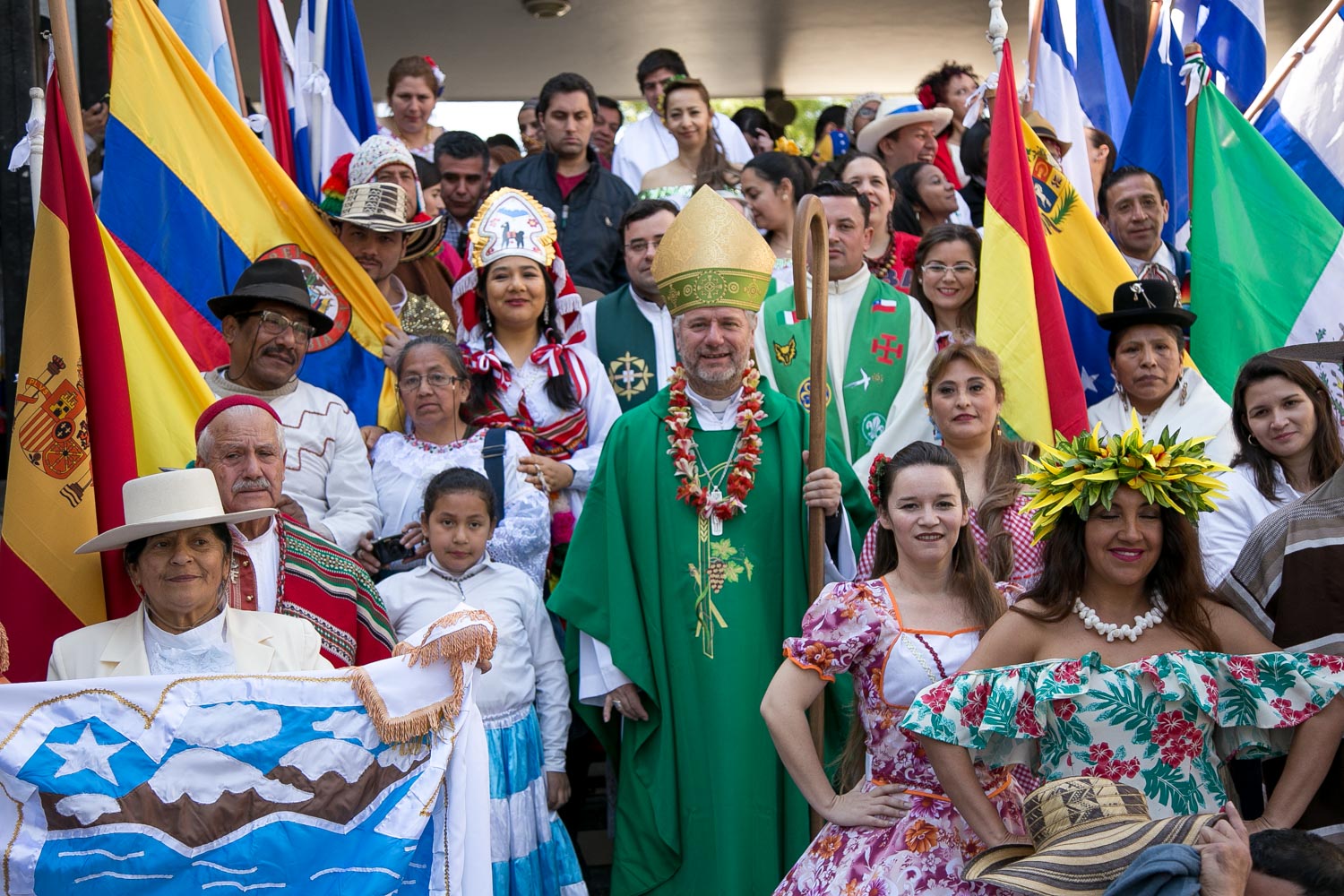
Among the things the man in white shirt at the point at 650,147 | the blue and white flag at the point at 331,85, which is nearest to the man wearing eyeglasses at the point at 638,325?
the blue and white flag at the point at 331,85

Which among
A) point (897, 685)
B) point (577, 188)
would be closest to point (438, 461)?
point (897, 685)

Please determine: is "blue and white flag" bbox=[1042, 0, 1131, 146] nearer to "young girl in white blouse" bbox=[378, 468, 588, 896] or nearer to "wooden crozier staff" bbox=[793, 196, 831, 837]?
"wooden crozier staff" bbox=[793, 196, 831, 837]

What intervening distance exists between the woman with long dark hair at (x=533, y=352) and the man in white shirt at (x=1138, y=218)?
2.67 m

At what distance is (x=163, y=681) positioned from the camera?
4.09 meters

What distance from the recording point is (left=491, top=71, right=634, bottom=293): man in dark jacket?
8.13 metres

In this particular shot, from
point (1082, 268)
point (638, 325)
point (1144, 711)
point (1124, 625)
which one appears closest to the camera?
point (1144, 711)

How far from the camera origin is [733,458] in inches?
218

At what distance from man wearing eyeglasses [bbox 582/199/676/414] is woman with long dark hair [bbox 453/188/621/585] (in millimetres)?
402

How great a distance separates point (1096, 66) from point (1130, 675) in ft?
20.8

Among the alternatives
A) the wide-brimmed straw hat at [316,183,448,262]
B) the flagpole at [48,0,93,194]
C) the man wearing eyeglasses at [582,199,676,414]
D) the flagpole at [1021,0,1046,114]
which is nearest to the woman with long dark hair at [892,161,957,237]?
the flagpole at [1021,0,1046,114]

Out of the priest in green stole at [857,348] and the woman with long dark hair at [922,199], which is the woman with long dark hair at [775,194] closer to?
the priest in green stole at [857,348]

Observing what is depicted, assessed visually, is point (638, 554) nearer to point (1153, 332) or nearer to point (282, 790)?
point (282, 790)

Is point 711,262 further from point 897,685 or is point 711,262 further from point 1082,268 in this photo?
point 1082,268

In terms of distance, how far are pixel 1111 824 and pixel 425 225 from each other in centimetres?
467
